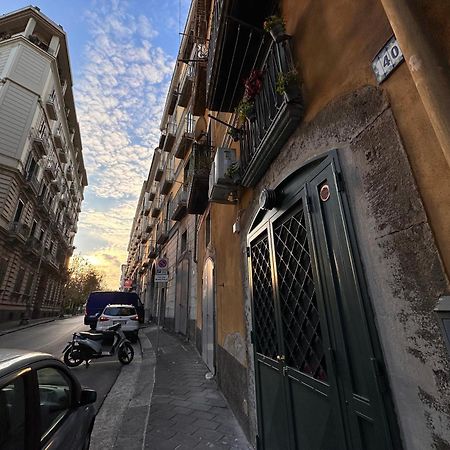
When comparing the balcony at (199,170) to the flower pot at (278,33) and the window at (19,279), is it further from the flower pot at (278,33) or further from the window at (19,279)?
the window at (19,279)

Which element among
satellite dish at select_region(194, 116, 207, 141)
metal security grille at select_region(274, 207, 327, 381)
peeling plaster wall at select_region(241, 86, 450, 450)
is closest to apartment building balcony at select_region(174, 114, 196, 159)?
satellite dish at select_region(194, 116, 207, 141)

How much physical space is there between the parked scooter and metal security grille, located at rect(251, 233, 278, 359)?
19.0 feet

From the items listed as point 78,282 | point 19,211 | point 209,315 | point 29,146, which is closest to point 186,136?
point 209,315

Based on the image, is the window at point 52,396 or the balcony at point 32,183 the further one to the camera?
the balcony at point 32,183

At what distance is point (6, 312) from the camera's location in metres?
22.6

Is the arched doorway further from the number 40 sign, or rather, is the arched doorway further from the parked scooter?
the number 40 sign

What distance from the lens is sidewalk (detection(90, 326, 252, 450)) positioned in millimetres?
3613

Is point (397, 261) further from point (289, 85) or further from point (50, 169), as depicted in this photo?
point (50, 169)

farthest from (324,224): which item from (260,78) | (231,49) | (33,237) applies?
(33,237)

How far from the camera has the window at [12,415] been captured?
5.19 feet

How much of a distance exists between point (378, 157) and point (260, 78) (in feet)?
9.45

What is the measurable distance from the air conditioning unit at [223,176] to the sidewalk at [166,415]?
12.4ft

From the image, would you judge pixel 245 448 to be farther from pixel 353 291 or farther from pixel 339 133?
pixel 339 133

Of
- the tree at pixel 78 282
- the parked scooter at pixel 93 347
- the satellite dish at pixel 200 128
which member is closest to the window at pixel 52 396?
the parked scooter at pixel 93 347
